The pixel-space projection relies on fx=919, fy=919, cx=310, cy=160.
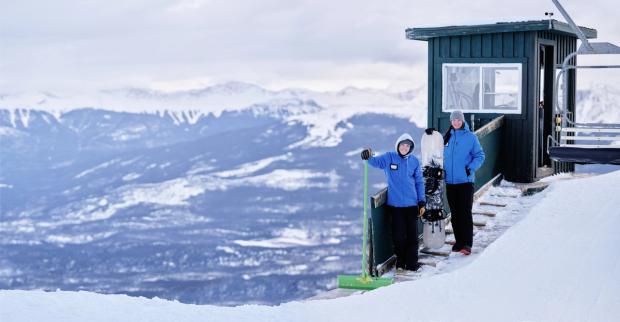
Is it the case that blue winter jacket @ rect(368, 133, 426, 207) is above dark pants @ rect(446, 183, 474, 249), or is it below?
above

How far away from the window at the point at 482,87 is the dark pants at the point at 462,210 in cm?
551

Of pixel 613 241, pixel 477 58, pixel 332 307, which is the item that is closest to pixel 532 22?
pixel 477 58

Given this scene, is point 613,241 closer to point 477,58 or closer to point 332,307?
point 332,307

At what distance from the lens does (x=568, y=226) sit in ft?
40.3

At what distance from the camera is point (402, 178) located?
10539 mm

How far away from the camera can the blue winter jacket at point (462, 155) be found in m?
11.2

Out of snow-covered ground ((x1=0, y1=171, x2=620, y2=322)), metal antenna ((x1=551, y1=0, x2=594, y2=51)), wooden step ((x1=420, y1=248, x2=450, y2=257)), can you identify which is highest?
metal antenna ((x1=551, y1=0, x2=594, y2=51))

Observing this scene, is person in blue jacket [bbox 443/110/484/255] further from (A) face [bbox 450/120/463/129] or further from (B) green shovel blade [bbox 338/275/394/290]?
(B) green shovel blade [bbox 338/275/394/290]

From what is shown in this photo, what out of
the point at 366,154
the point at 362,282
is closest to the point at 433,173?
the point at 366,154

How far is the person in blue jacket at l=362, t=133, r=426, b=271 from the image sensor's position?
10430mm

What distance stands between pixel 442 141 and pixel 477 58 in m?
5.76

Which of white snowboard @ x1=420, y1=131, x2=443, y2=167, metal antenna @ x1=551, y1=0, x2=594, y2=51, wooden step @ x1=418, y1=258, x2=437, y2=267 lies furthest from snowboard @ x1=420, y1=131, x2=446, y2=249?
metal antenna @ x1=551, y1=0, x2=594, y2=51

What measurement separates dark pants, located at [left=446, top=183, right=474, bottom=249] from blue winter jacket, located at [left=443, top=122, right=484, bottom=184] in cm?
10

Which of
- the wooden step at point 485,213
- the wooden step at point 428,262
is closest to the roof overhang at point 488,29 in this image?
the wooden step at point 485,213
